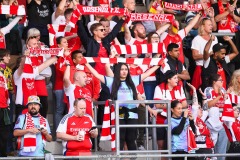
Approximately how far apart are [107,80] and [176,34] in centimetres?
299

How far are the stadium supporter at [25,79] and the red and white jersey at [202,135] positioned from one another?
2636 millimetres

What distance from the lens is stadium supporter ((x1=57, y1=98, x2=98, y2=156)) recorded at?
760 inches

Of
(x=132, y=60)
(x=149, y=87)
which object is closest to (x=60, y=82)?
(x=132, y=60)

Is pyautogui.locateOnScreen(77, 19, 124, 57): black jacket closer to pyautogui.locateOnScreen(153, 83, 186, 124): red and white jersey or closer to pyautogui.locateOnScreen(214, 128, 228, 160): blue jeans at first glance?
pyautogui.locateOnScreen(153, 83, 186, 124): red and white jersey

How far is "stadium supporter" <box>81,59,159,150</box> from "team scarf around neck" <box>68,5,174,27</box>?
50.0 inches

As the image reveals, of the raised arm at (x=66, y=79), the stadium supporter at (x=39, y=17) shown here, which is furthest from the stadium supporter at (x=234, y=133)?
the stadium supporter at (x=39, y=17)

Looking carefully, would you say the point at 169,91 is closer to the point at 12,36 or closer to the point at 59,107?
the point at 59,107

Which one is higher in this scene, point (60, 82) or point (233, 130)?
point (60, 82)

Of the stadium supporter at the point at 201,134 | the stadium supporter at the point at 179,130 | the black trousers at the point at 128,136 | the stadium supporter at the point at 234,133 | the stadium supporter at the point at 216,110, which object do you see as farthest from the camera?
the stadium supporter at the point at 216,110

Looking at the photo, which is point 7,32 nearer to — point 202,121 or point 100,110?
point 100,110

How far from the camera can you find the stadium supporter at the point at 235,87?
71.3 ft

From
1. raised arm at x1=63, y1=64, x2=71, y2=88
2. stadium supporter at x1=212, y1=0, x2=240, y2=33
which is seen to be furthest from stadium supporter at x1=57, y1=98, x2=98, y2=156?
stadium supporter at x1=212, y1=0, x2=240, y2=33

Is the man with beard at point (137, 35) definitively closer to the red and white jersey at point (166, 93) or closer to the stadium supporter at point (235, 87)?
the red and white jersey at point (166, 93)

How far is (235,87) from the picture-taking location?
2191 cm
